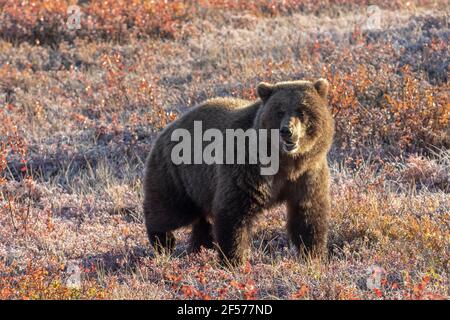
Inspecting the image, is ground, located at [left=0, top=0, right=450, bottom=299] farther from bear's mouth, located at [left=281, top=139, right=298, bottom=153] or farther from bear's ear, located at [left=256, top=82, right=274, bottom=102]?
bear's ear, located at [left=256, top=82, right=274, bottom=102]

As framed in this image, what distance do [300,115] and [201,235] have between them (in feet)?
6.17

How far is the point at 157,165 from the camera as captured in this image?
7.02 m

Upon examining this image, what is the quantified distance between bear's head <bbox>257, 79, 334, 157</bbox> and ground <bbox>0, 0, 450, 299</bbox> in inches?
37.7

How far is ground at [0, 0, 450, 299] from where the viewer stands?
228 inches

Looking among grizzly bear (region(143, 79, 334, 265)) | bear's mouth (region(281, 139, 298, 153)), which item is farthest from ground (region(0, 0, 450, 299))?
bear's mouth (region(281, 139, 298, 153))

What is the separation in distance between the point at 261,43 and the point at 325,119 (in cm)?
663

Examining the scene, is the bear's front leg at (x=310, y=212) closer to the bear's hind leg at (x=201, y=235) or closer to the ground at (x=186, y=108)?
the ground at (x=186, y=108)

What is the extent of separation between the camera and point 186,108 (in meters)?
10.5

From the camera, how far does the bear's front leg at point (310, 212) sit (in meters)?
6.09

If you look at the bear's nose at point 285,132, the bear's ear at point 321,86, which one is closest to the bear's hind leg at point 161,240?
the bear's nose at point 285,132

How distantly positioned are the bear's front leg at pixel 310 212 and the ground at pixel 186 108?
0.75 ft

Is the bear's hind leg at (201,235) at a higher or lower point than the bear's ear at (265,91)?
lower

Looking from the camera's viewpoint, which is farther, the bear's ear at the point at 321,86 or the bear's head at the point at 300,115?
the bear's ear at the point at 321,86

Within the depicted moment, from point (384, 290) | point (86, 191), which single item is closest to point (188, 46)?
point (86, 191)
